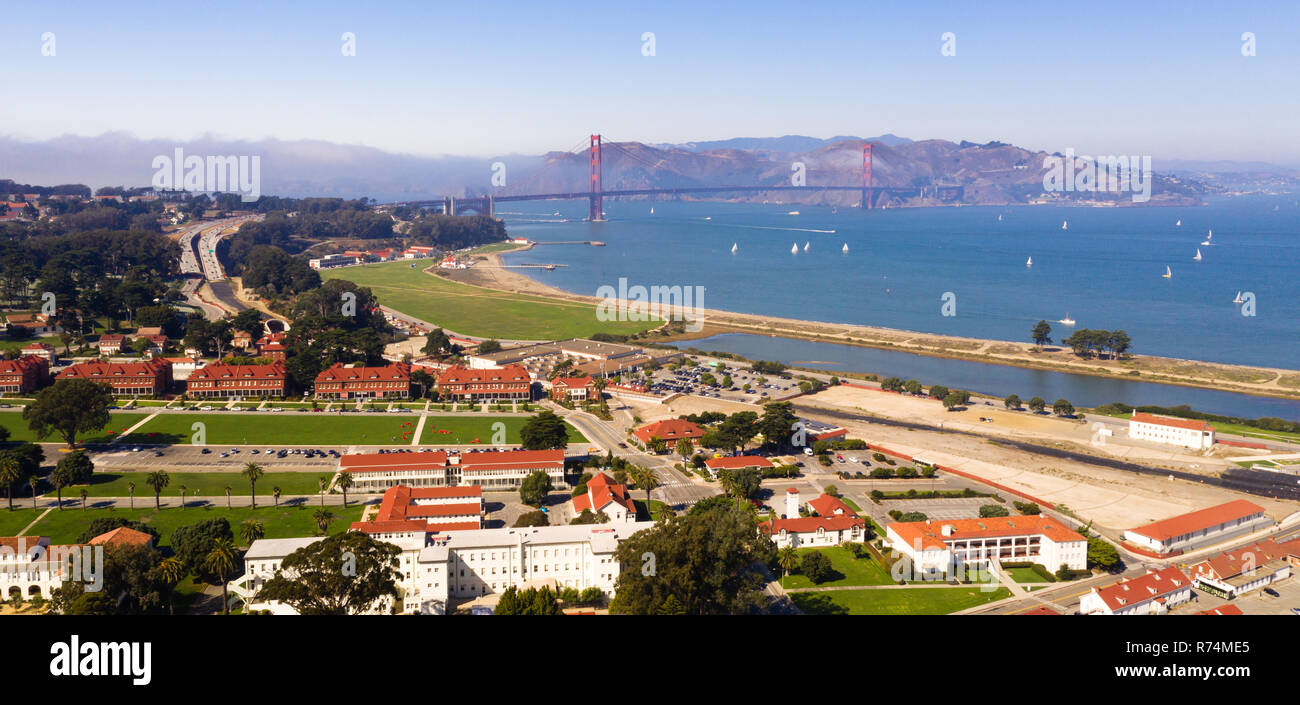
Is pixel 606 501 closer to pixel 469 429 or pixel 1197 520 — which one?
pixel 469 429

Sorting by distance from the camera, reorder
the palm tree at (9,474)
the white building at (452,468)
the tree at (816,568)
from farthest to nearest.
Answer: the white building at (452,468) < the palm tree at (9,474) < the tree at (816,568)

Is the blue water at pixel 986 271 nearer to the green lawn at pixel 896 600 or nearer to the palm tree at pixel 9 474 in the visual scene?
the green lawn at pixel 896 600

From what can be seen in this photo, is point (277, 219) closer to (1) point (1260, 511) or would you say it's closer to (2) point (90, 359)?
(2) point (90, 359)

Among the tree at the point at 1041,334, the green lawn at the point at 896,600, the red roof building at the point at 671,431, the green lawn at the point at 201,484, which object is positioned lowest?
the green lawn at the point at 896,600

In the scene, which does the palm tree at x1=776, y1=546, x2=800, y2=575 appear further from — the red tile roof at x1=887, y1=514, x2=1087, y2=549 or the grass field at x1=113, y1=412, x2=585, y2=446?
the grass field at x1=113, y1=412, x2=585, y2=446

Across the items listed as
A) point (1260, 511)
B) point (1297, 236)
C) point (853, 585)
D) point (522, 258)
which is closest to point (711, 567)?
point (853, 585)

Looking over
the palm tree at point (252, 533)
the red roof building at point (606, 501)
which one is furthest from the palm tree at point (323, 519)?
the red roof building at point (606, 501)

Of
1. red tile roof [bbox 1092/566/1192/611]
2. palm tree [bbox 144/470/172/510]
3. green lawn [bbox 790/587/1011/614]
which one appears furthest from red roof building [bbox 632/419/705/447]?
palm tree [bbox 144/470/172/510]

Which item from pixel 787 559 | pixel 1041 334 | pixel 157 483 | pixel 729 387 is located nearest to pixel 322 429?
pixel 157 483
